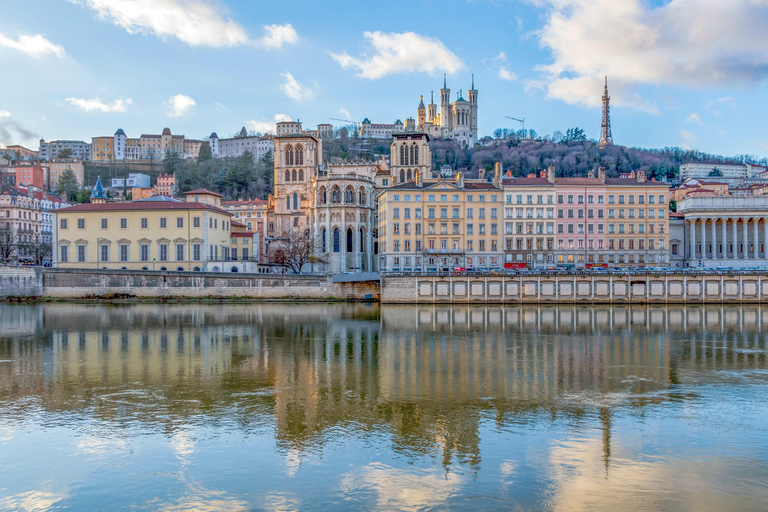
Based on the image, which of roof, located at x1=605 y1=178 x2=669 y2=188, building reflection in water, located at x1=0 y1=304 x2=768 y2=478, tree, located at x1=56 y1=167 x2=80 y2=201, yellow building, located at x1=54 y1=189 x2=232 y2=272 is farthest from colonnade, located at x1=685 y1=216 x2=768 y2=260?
tree, located at x1=56 y1=167 x2=80 y2=201

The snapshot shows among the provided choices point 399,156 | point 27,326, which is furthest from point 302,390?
point 399,156

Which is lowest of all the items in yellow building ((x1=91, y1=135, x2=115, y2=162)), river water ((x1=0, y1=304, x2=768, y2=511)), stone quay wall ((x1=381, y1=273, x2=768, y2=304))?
river water ((x1=0, y1=304, x2=768, y2=511))

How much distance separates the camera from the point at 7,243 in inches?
3142

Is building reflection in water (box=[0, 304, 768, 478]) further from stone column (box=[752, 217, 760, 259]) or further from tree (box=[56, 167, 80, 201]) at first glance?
tree (box=[56, 167, 80, 201])

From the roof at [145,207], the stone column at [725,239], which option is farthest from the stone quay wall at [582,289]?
the roof at [145,207]

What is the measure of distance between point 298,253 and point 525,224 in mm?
26471

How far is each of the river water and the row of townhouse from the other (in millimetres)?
28371

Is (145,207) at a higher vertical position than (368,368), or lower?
higher

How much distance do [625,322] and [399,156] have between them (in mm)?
46761

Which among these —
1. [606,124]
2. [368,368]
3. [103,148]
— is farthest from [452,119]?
[368,368]

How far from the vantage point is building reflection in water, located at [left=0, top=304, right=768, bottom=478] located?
17891mm

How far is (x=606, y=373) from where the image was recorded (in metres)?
24.4

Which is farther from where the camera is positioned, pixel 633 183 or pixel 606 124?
pixel 606 124

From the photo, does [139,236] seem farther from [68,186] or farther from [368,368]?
[68,186]
